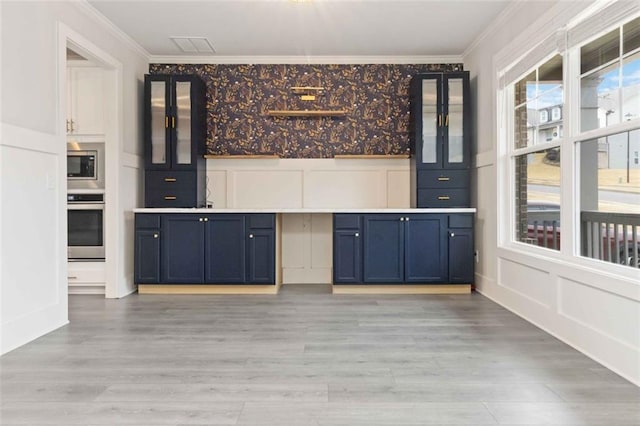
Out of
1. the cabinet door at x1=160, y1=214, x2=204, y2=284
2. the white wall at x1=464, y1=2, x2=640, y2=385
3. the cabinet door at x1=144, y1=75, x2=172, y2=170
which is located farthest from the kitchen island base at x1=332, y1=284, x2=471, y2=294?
the cabinet door at x1=144, y1=75, x2=172, y2=170

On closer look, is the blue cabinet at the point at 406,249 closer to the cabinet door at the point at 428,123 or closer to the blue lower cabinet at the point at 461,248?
the blue lower cabinet at the point at 461,248

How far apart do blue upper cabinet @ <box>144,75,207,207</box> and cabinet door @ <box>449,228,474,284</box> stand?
277 centimetres

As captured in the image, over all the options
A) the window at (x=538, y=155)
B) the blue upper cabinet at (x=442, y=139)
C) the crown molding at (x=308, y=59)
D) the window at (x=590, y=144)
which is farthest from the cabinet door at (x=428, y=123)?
the window at (x=590, y=144)

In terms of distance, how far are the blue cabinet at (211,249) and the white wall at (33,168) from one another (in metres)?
1.13

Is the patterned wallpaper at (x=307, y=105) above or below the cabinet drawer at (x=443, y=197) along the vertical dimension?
above

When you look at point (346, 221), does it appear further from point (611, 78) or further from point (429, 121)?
point (611, 78)

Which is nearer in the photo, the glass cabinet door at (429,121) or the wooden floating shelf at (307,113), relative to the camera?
the glass cabinet door at (429,121)

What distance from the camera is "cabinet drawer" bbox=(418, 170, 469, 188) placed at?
4.55m

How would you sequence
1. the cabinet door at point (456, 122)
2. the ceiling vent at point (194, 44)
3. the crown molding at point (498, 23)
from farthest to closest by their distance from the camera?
Answer: the cabinet door at point (456, 122)
the ceiling vent at point (194, 44)
the crown molding at point (498, 23)

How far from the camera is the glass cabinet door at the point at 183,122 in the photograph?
4594mm

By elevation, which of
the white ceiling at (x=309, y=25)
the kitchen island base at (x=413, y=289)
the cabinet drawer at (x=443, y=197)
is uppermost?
the white ceiling at (x=309, y=25)

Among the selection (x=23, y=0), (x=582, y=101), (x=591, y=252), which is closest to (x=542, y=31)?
(x=582, y=101)

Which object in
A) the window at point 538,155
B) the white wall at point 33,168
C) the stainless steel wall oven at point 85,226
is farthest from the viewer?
the stainless steel wall oven at point 85,226

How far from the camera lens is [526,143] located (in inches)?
142
